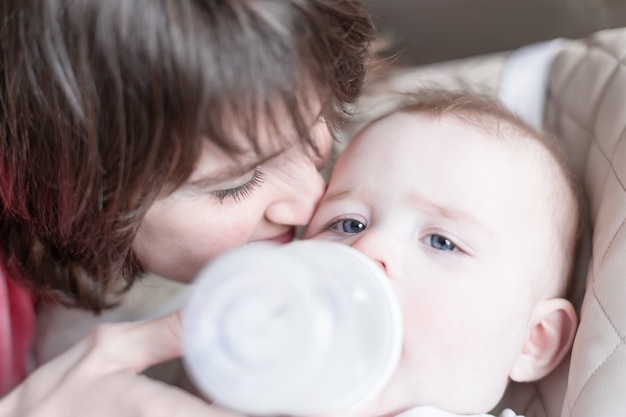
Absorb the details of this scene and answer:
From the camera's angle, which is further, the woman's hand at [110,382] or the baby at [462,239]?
the baby at [462,239]

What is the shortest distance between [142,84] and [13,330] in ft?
1.80

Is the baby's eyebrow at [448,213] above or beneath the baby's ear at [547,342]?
above

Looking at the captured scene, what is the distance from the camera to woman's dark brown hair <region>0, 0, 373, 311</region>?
667mm

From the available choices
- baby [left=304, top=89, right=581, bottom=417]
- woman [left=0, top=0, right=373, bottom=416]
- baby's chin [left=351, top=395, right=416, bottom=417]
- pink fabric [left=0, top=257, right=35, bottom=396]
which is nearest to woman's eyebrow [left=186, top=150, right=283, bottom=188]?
woman [left=0, top=0, right=373, bottom=416]

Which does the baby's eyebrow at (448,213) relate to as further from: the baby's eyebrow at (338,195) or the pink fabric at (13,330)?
the pink fabric at (13,330)

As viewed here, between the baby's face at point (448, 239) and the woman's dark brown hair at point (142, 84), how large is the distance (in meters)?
0.15

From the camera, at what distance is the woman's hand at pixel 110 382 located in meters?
0.70

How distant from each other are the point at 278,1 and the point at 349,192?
288 millimetres

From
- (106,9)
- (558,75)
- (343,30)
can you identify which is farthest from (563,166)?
(106,9)

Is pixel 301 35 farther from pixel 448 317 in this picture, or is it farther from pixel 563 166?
pixel 563 166

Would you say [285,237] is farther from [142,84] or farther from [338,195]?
[142,84]

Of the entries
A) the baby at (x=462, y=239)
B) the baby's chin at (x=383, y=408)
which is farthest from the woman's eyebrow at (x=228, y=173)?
the baby's chin at (x=383, y=408)

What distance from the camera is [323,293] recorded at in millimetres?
600

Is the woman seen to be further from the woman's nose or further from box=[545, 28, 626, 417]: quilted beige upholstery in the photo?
box=[545, 28, 626, 417]: quilted beige upholstery
